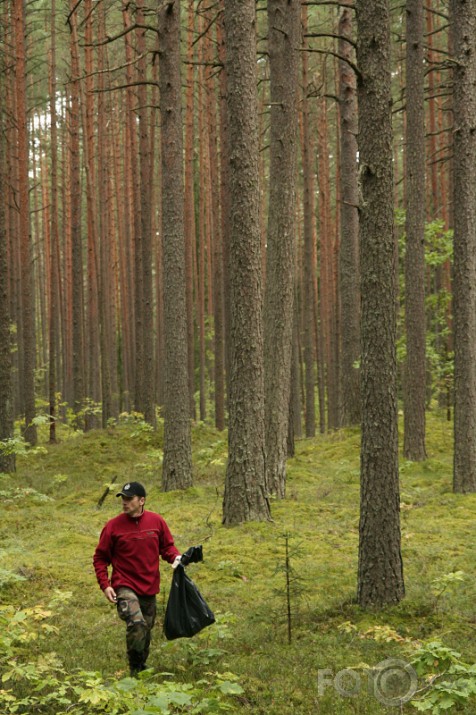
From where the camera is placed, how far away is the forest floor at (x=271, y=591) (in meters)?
5.83

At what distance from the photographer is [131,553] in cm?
596

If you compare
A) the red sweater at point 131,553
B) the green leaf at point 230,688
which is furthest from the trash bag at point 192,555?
the green leaf at point 230,688

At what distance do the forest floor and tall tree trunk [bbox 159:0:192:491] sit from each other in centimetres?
111

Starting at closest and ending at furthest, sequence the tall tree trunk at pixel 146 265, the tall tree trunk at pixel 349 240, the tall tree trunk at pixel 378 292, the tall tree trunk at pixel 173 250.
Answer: the tall tree trunk at pixel 378 292 < the tall tree trunk at pixel 173 250 < the tall tree trunk at pixel 349 240 < the tall tree trunk at pixel 146 265

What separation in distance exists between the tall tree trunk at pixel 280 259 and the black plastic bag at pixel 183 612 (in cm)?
651

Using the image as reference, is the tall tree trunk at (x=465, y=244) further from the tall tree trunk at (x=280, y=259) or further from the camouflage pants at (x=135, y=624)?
the camouflage pants at (x=135, y=624)

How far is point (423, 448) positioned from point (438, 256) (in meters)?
5.53

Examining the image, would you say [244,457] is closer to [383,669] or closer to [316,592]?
[316,592]

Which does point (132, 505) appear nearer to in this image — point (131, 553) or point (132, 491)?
point (132, 491)

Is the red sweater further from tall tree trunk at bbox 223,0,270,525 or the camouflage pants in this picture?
tall tree trunk at bbox 223,0,270,525

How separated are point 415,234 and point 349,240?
4190 millimetres

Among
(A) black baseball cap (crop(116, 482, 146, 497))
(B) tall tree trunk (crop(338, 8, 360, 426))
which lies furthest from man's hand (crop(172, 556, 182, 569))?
(B) tall tree trunk (crop(338, 8, 360, 426))

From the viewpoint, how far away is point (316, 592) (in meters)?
8.03

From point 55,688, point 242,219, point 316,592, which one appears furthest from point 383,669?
point 242,219
